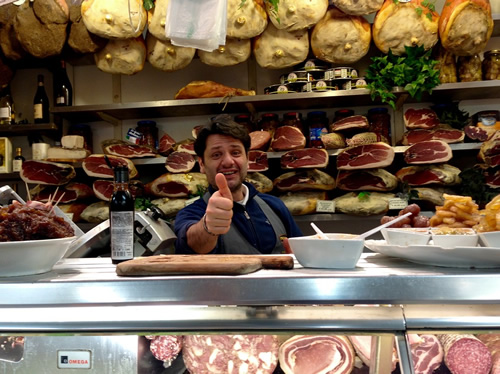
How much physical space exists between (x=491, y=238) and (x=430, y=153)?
2.76 meters

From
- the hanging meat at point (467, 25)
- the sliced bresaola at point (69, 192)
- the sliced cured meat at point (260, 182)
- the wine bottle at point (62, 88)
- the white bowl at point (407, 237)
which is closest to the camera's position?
the white bowl at point (407, 237)

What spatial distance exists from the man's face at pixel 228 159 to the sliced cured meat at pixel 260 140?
3.40 ft

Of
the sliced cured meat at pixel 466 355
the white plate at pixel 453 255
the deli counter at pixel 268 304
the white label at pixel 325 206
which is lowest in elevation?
the sliced cured meat at pixel 466 355

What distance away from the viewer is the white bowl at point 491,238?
1.15 m

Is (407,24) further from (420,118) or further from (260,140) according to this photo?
(260,140)

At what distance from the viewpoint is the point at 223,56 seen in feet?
13.2

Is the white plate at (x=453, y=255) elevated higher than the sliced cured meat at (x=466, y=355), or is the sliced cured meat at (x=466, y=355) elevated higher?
the white plate at (x=453, y=255)

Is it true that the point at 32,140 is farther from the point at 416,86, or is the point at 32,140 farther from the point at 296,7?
the point at 416,86

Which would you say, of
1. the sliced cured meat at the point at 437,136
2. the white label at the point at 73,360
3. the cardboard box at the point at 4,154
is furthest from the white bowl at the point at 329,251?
the cardboard box at the point at 4,154

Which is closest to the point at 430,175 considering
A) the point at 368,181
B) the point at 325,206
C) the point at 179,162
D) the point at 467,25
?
the point at 368,181

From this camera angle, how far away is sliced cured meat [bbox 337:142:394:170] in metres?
3.82

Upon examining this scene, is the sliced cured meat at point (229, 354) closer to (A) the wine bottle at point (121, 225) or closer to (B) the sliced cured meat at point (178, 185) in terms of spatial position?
(A) the wine bottle at point (121, 225)

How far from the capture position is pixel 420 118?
3.97 m

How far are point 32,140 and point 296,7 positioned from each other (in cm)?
274
